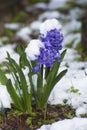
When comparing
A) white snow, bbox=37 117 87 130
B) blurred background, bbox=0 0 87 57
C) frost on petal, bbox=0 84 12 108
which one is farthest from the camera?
blurred background, bbox=0 0 87 57

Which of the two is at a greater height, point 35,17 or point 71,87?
point 35,17

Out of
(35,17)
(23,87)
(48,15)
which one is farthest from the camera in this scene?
(35,17)

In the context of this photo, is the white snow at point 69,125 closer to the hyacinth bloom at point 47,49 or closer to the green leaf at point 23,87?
the green leaf at point 23,87

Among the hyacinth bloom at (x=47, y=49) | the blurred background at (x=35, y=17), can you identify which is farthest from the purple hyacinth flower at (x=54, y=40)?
the blurred background at (x=35, y=17)

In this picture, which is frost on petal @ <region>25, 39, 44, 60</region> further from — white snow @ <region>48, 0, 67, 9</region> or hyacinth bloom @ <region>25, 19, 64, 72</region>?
white snow @ <region>48, 0, 67, 9</region>

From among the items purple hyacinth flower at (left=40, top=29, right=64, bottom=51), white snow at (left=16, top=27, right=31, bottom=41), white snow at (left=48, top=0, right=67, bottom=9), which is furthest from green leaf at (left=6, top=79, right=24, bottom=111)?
white snow at (left=48, top=0, right=67, bottom=9)

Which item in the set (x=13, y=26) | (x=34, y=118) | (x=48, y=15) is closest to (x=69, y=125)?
(x=34, y=118)

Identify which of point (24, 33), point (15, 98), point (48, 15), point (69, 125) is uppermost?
point (48, 15)

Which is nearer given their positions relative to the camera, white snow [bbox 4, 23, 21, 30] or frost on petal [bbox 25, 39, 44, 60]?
frost on petal [bbox 25, 39, 44, 60]

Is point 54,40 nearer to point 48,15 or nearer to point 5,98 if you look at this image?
point 5,98

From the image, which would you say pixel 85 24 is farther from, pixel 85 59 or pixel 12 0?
pixel 12 0

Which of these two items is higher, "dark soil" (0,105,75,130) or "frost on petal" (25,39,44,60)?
"frost on petal" (25,39,44,60)

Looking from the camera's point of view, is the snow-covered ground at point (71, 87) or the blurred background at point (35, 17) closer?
the snow-covered ground at point (71, 87)
